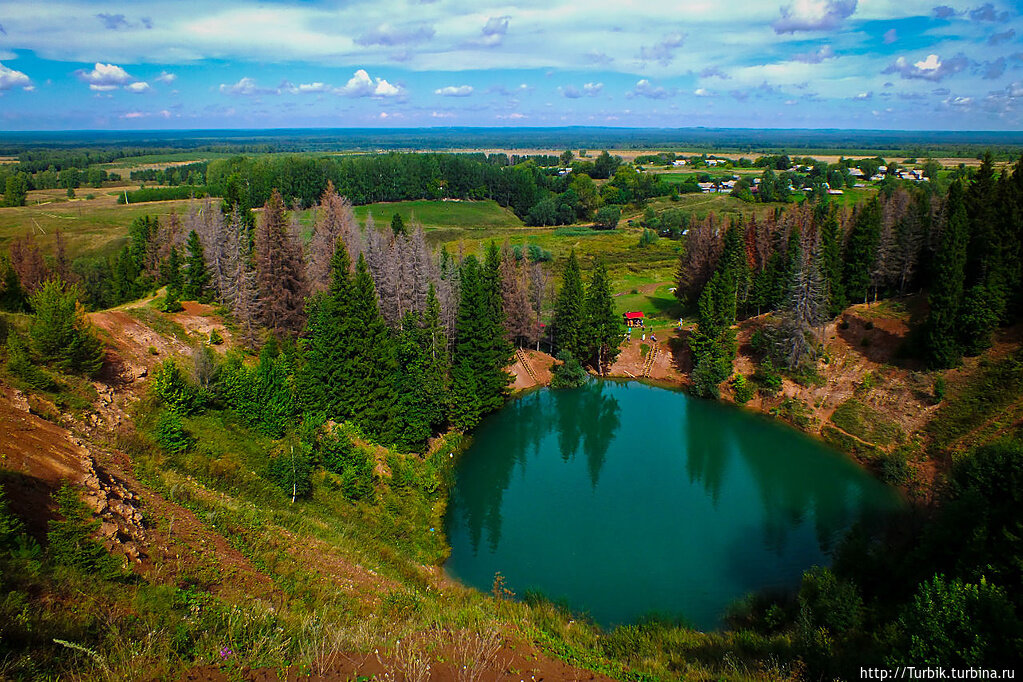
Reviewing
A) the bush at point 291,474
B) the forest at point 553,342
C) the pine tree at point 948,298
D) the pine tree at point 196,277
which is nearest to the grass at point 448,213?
the forest at point 553,342

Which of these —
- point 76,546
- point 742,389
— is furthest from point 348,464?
point 742,389

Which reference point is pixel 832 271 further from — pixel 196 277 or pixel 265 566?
pixel 196 277

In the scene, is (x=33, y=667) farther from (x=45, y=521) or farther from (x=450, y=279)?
(x=450, y=279)

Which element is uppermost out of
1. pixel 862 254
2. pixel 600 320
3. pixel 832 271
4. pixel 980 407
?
pixel 862 254

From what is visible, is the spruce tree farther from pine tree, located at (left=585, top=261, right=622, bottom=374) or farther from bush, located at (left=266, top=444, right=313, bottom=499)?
pine tree, located at (left=585, top=261, right=622, bottom=374)

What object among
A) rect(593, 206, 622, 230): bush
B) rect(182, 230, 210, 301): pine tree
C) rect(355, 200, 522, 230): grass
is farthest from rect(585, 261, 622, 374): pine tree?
rect(593, 206, 622, 230): bush

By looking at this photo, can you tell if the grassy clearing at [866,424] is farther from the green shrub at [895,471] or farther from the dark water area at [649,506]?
the dark water area at [649,506]
